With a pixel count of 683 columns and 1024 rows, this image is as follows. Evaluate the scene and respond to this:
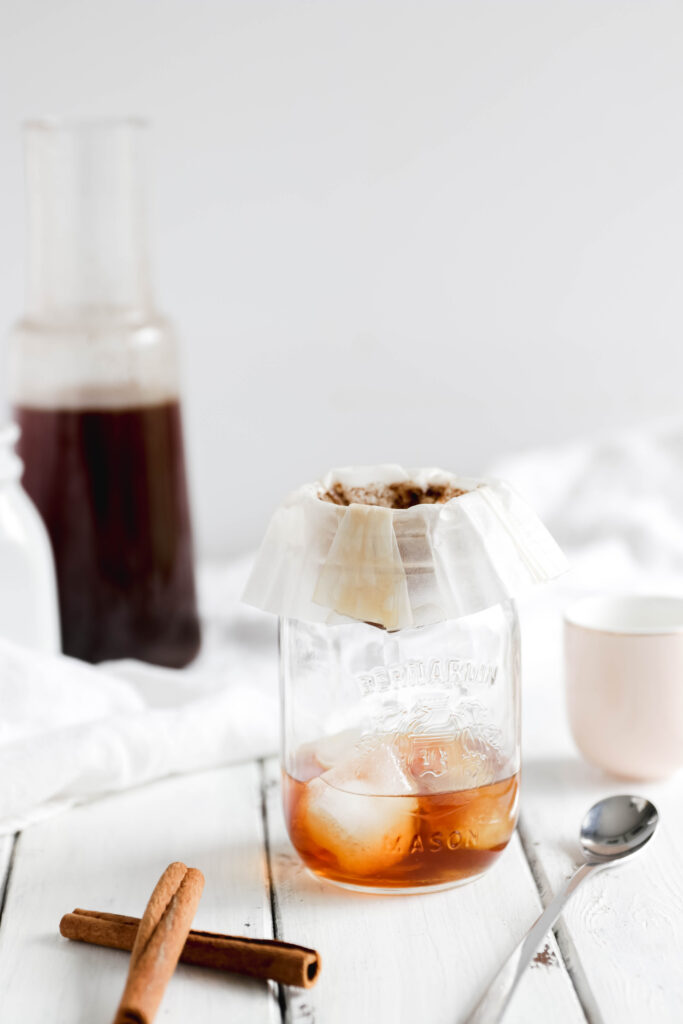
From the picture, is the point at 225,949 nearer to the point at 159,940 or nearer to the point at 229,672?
the point at 159,940

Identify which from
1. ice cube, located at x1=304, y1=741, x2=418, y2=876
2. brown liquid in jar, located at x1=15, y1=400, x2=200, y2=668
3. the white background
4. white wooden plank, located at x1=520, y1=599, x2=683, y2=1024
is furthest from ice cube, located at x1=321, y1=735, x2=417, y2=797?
the white background

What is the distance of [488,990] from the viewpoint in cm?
52

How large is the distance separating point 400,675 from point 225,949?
0.54 feet

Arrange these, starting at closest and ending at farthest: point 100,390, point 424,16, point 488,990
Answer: point 488,990 < point 100,390 < point 424,16

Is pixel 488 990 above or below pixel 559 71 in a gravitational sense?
below

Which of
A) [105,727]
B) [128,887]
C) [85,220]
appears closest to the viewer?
[128,887]

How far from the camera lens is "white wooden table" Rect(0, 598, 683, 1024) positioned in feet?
1.71

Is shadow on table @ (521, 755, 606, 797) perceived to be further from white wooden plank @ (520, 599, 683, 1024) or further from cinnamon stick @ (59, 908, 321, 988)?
cinnamon stick @ (59, 908, 321, 988)

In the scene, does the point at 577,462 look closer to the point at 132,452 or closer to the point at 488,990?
the point at 132,452

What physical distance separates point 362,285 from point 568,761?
0.71 meters

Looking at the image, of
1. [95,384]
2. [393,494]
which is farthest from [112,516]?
[393,494]

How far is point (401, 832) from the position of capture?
0.59 meters

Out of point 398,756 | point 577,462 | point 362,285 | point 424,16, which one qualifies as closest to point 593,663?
point 398,756

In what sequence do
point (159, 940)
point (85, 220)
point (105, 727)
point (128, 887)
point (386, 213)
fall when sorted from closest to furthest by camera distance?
1. point (159, 940)
2. point (128, 887)
3. point (105, 727)
4. point (85, 220)
5. point (386, 213)
